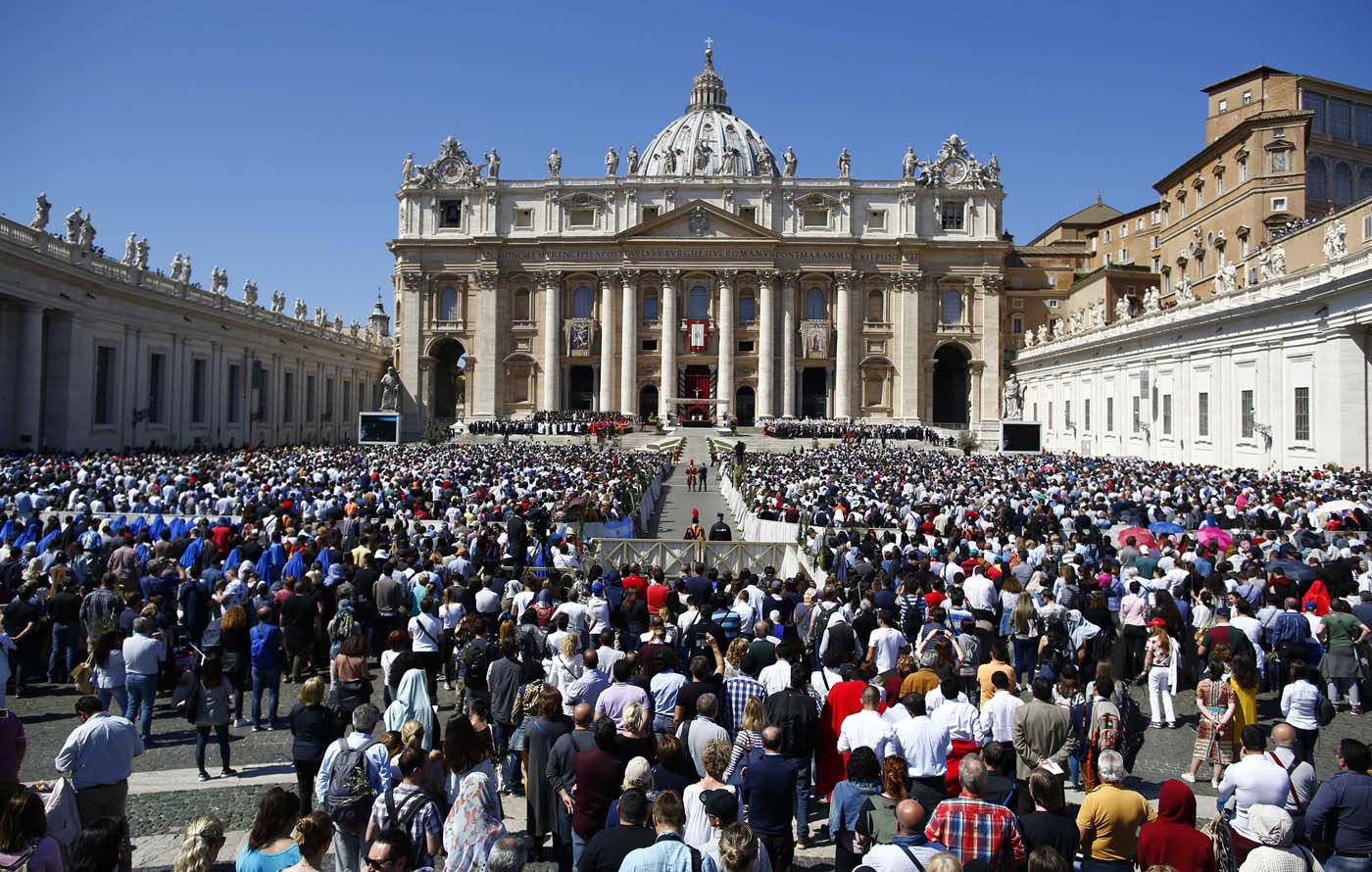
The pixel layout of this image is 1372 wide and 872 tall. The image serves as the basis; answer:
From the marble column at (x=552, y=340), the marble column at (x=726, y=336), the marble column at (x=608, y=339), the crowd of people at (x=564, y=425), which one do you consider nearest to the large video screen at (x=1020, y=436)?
the crowd of people at (x=564, y=425)

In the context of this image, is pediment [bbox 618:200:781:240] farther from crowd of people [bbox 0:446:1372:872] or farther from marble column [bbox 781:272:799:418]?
A: crowd of people [bbox 0:446:1372:872]

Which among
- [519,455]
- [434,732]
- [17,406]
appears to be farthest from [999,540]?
[17,406]

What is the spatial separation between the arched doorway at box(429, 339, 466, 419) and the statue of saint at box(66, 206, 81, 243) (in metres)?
37.6

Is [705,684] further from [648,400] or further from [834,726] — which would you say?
[648,400]

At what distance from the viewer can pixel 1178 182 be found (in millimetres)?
61312

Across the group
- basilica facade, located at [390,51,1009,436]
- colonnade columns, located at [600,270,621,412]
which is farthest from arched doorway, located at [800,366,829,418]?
colonnade columns, located at [600,270,621,412]

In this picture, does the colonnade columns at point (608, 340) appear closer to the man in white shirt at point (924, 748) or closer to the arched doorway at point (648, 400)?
the arched doorway at point (648, 400)

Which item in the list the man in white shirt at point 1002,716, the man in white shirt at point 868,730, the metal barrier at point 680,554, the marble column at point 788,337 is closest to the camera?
the man in white shirt at point 868,730

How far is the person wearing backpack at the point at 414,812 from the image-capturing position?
5.55m

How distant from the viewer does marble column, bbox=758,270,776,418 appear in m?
73.2

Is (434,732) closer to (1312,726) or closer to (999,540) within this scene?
(1312,726)

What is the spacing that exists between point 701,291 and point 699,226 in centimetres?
538

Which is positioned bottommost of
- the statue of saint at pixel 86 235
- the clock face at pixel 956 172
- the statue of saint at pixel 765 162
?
the statue of saint at pixel 86 235

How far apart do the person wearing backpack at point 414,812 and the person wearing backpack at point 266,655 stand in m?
4.74
